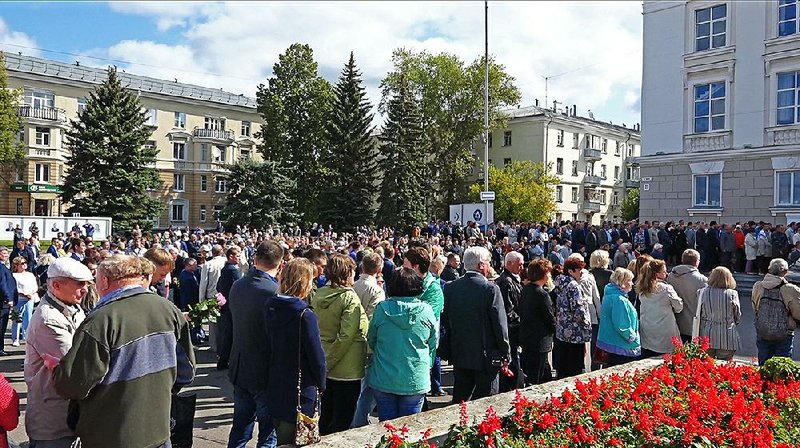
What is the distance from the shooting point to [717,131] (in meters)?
27.9

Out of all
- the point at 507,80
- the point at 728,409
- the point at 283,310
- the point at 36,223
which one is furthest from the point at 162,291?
the point at 507,80

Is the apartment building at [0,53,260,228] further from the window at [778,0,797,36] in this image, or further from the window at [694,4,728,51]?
the window at [778,0,797,36]

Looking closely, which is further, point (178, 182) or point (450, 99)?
point (178, 182)

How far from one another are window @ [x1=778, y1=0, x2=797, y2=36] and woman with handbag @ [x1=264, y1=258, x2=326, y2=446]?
2835 centimetres

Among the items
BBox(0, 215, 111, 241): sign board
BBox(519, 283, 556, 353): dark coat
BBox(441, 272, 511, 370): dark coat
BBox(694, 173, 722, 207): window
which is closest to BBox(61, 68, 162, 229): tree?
BBox(0, 215, 111, 241): sign board

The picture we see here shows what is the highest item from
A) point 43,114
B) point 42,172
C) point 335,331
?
point 43,114

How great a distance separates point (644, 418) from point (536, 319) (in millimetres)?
2770

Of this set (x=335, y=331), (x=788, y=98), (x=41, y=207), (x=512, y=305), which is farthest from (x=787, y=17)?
(x=41, y=207)

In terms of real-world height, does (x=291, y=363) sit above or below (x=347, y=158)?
below

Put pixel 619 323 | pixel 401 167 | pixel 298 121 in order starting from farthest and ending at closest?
pixel 298 121
pixel 401 167
pixel 619 323

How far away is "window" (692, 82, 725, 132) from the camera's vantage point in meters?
28.1

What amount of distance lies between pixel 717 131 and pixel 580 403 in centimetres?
2717

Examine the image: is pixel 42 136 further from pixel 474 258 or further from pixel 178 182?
pixel 474 258

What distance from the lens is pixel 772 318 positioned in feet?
27.1
